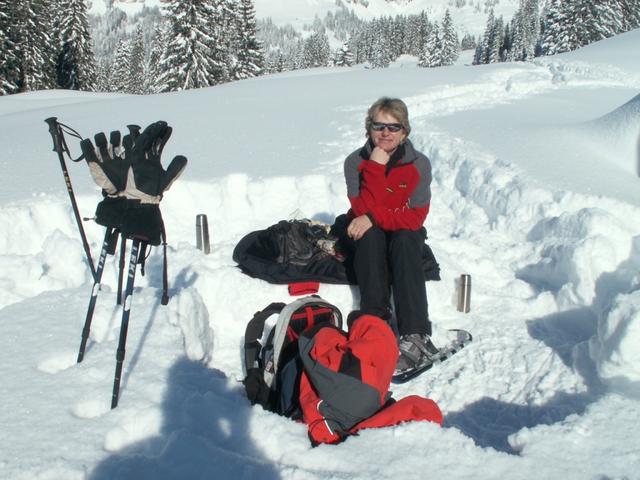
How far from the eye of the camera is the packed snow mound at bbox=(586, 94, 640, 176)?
548 cm

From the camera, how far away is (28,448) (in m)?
2.16

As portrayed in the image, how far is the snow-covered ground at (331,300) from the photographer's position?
219 centimetres

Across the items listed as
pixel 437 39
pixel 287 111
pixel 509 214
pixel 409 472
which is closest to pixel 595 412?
pixel 409 472

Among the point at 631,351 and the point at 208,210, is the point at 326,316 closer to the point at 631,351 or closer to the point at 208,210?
the point at 631,351

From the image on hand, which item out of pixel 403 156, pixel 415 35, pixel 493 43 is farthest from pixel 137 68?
pixel 415 35

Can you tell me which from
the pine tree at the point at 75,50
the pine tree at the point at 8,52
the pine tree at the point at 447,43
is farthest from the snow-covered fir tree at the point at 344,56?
the pine tree at the point at 8,52

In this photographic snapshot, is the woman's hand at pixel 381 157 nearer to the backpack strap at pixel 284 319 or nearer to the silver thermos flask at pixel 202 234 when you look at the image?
the backpack strap at pixel 284 319

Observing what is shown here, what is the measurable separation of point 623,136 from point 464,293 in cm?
307

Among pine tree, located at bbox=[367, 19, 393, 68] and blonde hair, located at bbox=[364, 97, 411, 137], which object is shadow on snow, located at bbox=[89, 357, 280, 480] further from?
pine tree, located at bbox=[367, 19, 393, 68]

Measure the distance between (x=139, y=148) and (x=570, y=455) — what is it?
2.51 m

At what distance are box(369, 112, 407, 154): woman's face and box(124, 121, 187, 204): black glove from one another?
175 cm

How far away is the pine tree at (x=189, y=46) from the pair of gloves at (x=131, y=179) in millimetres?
25596

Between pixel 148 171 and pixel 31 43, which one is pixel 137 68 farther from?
pixel 148 171

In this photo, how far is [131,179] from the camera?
2648 mm
